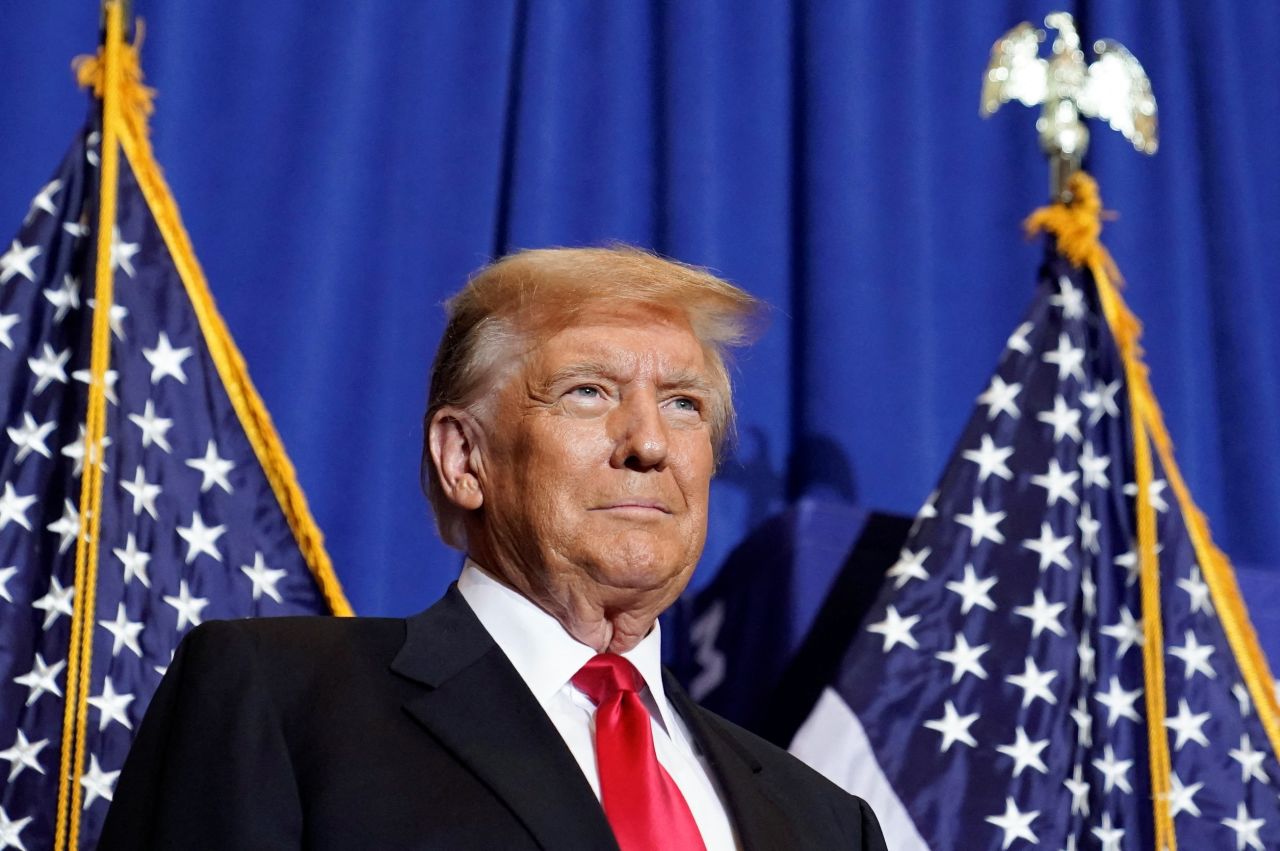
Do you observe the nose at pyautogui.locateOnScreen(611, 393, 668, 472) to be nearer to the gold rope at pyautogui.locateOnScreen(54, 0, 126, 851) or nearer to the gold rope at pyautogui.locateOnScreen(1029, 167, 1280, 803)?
the gold rope at pyautogui.locateOnScreen(54, 0, 126, 851)

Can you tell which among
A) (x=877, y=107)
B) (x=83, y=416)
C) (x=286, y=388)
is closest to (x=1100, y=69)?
(x=877, y=107)

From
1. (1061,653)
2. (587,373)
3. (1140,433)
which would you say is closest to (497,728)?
(587,373)

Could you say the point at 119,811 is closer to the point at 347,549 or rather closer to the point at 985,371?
the point at 347,549

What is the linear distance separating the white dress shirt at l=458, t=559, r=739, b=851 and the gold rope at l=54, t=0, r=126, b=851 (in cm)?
62

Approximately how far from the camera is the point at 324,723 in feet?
4.53

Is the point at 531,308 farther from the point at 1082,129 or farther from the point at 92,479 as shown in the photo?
the point at 1082,129

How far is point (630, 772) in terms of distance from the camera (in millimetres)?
1464

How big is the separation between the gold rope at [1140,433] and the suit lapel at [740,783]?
834 mm

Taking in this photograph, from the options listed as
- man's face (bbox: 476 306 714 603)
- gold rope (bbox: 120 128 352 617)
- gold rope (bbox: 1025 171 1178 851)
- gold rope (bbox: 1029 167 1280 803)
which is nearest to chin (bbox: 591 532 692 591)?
man's face (bbox: 476 306 714 603)

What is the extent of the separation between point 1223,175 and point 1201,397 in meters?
0.48

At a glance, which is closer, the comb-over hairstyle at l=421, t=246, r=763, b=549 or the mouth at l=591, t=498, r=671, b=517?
the mouth at l=591, t=498, r=671, b=517

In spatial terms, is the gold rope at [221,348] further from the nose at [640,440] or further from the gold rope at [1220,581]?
the gold rope at [1220,581]

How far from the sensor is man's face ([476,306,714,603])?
1.59 m

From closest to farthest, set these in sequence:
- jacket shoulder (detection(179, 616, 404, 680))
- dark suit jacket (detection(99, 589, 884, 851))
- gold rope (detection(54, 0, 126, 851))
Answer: dark suit jacket (detection(99, 589, 884, 851)) → jacket shoulder (detection(179, 616, 404, 680)) → gold rope (detection(54, 0, 126, 851))
